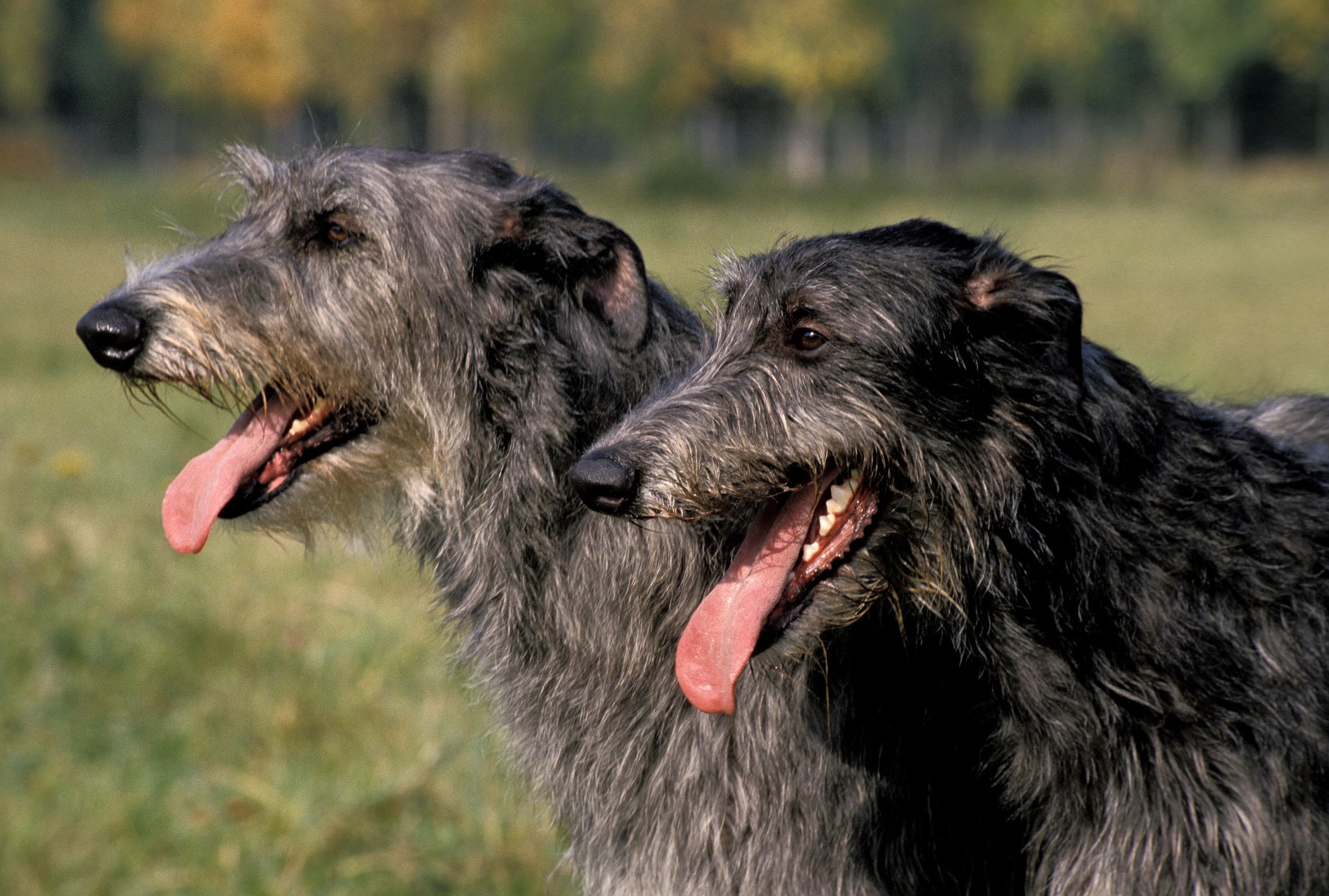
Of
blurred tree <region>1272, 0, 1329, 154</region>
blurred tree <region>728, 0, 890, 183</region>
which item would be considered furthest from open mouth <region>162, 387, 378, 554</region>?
blurred tree <region>1272, 0, 1329, 154</region>

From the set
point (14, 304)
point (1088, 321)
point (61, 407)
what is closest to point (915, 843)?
point (61, 407)

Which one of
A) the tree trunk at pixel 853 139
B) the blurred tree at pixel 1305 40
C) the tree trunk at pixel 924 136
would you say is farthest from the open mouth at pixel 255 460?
the tree trunk at pixel 853 139

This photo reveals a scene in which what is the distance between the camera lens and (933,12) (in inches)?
2069

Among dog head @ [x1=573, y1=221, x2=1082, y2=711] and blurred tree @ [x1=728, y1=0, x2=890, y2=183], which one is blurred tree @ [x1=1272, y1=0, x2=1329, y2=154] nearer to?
blurred tree @ [x1=728, y1=0, x2=890, y2=183]

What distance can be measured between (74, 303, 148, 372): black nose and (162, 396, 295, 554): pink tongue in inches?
12.1

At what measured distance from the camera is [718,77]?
52.5 metres

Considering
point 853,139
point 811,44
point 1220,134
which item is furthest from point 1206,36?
point 853,139

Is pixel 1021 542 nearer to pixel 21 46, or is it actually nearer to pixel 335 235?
pixel 335 235

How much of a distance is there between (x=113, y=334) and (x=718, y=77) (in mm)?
50574

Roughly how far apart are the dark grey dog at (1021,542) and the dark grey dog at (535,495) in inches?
10.2

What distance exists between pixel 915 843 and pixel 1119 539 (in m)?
0.81

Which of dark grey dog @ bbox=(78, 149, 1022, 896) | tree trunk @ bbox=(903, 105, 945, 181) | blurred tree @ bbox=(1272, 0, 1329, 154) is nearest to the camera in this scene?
dark grey dog @ bbox=(78, 149, 1022, 896)

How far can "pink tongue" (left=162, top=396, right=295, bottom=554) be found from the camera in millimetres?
3668

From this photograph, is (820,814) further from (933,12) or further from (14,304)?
(933,12)
